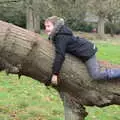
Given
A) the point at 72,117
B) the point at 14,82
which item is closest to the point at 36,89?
the point at 14,82

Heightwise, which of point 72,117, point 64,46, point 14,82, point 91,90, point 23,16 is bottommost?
point 23,16

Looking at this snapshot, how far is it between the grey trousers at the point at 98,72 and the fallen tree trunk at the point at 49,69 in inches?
3.7

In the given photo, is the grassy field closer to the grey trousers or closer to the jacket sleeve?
the grey trousers

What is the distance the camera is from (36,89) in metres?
12.3

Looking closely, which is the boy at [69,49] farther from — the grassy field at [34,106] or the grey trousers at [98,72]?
the grassy field at [34,106]

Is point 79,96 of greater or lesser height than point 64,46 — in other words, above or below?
below

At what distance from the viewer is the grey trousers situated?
6020 millimetres

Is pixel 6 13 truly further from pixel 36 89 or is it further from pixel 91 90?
pixel 91 90

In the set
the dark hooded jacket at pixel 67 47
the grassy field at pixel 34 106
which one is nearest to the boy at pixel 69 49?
the dark hooded jacket at pixel 67 47

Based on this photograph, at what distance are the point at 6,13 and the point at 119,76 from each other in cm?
3943

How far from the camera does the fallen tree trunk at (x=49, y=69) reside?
18.9 feet

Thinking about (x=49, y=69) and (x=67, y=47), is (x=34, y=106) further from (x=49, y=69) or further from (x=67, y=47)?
(x=67, y=47)

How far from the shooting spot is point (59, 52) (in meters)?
5.83

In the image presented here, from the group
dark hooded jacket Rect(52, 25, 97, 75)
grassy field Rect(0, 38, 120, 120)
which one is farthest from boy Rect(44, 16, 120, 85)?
grassy field Rect(0, 38, 120, 120)
